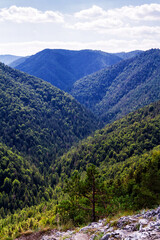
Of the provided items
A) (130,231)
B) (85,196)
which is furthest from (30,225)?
(130,231)

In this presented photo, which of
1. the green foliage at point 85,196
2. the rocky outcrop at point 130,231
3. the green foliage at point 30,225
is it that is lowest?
the green foliage at point 30,225

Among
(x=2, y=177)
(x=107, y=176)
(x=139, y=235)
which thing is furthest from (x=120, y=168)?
(x=139, y=235)

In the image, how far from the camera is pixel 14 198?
594 feet

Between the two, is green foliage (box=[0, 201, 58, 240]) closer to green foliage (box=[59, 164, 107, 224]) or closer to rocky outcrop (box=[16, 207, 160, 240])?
green foliage (box=[59, 164, 107, 224])

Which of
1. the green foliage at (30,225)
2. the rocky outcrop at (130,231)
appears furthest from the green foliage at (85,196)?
the rocky outcrop at (130,231)

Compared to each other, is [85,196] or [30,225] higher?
[85,196]

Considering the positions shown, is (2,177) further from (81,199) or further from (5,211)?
(81,199)

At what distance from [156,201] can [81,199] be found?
52.1ft

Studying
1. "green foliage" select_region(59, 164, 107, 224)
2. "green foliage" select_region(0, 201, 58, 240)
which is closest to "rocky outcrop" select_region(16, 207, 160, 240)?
"green foliage" select_region(0, 201, 58, 240)

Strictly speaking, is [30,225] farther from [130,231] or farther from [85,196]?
[130,231]

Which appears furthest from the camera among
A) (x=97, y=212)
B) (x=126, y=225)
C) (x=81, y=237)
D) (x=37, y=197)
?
(x=37, y=197)

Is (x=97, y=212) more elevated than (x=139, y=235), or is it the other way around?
(x=139, y=235)

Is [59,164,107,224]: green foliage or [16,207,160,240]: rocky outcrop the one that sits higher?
[16,207,160,240]: rocky outcrop

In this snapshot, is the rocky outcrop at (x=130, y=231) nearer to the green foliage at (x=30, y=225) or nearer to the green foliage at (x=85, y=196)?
the green foliage at (x=30, y=225)
